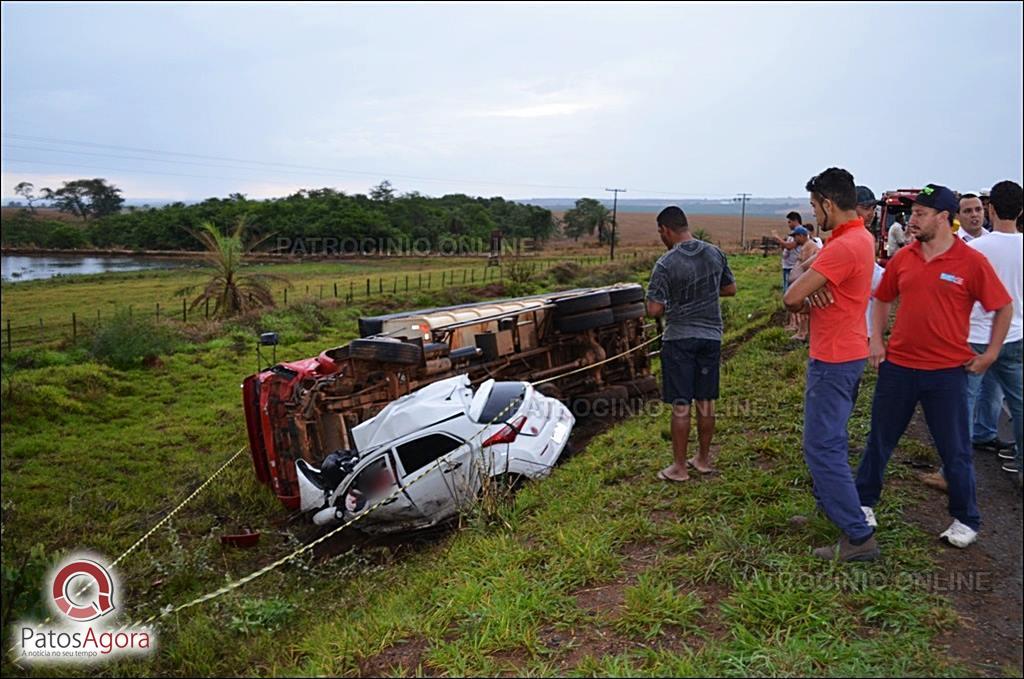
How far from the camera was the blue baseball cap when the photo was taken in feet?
12.8

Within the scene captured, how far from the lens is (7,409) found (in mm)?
12273

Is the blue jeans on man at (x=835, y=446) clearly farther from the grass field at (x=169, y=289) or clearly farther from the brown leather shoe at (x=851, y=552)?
the grass field at (x=169, y=289)

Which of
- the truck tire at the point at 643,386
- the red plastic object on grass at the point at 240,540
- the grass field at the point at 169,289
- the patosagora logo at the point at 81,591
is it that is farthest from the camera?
the grass field at the point at 169,289

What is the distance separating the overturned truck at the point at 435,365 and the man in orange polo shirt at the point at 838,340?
519 cm

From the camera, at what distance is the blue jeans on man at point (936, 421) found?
3850 mm

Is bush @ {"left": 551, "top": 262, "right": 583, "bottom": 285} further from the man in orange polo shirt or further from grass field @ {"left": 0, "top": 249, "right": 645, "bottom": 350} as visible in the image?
the man in orange polo shirt

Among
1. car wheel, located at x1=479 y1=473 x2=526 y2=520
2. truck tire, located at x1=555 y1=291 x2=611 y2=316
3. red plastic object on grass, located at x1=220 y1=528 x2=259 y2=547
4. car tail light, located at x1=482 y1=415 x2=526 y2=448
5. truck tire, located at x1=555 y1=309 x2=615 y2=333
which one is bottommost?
red plastic object on grass, located at x1=220 y1=528 x2=259 y2=547

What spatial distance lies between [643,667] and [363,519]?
15.6ft

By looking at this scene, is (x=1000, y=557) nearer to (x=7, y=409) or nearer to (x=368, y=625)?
(x=368, y=625)

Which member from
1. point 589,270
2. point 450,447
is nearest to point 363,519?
point 450,447

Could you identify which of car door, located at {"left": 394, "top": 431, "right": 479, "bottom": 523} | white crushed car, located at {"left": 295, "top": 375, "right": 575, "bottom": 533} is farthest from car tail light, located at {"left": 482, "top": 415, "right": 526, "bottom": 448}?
car door, located at {"left": 394, "top": 431, "right": 479, "bottom": 523}

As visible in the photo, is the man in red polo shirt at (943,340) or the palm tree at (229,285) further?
the palm tree at (229,285)

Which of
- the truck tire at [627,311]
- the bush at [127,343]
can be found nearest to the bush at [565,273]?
the bush at [127,343]

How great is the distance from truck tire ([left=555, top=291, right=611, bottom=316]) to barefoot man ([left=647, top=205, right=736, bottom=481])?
577cm
